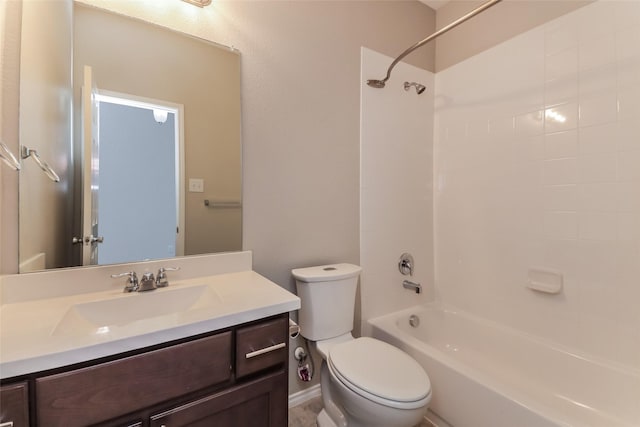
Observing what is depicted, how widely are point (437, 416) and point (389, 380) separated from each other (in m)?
0.59

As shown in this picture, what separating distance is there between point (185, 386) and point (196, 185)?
81 centimetres

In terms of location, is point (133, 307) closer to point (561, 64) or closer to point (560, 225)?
point (560, 225)

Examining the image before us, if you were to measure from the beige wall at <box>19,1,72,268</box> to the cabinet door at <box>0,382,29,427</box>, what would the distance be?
56cm

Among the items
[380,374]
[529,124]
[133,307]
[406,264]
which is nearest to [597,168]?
[529,124]

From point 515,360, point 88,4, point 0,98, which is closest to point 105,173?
point 0,98

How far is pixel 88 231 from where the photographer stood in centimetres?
106

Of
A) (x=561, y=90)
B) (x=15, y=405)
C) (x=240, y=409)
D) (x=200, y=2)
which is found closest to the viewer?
(x=15, y=405)

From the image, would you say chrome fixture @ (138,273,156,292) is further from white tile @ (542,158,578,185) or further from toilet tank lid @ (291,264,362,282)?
white tile @ (542,158,578,185)

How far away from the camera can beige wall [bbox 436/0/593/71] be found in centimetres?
154

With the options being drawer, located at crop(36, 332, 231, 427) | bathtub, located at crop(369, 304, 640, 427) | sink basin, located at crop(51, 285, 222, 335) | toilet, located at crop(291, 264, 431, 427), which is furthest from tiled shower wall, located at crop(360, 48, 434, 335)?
drawer, located at crop(36, 332, 231, 427)

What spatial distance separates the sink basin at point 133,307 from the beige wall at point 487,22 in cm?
219

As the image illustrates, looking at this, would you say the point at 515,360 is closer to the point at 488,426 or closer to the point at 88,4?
the point at 488,426

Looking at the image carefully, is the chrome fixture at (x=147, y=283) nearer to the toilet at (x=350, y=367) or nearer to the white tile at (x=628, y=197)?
the toilet at (x=350, y=367)

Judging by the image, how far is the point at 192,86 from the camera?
125 cm
